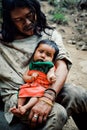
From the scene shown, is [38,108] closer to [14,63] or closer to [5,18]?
[14,63]

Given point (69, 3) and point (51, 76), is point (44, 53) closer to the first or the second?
point (51, 76)

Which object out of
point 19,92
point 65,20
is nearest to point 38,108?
point 19,92

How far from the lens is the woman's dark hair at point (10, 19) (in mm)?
3277

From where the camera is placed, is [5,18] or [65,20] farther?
[65,20]

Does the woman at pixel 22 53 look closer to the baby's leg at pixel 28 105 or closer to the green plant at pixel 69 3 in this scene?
the baby's leg at pixel 28 105

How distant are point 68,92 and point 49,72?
0.28 m

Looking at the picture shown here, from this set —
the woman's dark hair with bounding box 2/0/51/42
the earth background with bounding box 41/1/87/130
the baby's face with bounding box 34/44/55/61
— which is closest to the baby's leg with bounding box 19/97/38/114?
the baby's face with bounding box 34/44/55/61

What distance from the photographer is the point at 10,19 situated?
344cm

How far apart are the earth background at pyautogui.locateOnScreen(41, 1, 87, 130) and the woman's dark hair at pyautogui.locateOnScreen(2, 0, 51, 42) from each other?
1350mm

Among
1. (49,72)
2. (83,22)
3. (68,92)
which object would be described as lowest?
(83,22)

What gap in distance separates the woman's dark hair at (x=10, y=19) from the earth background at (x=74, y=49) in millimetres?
1350

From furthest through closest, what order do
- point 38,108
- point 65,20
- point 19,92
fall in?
point 65,20
point 19,92
point 38,108

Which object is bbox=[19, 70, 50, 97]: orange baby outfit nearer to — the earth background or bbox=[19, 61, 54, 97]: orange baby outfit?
bbox=[19, 61, 54, 97]: orange baby outfit

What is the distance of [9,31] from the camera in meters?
3.45
